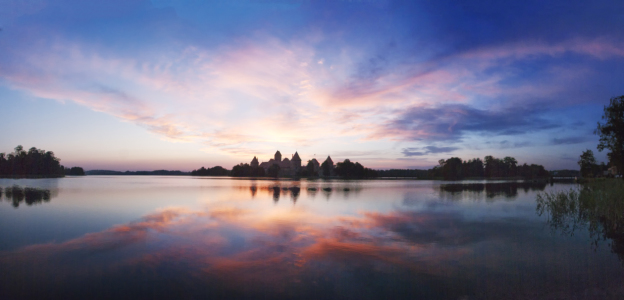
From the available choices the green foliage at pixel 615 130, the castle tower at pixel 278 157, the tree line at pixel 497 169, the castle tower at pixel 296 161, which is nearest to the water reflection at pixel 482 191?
the green foliage at pixel 615 130

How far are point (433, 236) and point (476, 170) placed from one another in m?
179

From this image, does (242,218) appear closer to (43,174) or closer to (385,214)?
(385,214)

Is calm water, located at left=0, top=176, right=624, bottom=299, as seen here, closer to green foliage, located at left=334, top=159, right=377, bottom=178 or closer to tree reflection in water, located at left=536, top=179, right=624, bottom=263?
tree reflection in water, located at left=536, top=179, right=624, bottom=263

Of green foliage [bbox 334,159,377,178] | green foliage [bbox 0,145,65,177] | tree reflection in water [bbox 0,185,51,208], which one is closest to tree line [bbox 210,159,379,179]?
green foliage [bbox 334,159,377,178]

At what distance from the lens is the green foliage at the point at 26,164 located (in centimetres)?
10831

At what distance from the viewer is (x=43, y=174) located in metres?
113

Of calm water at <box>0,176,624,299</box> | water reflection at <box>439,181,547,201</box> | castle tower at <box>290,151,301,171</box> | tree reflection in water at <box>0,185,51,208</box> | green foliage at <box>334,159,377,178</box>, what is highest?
castle tower at <box>290,151,301,171</box>

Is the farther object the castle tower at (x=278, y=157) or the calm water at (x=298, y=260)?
the castle tower at (x=278, y=157)

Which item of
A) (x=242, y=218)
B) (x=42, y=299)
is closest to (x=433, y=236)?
(x=242, y=218)

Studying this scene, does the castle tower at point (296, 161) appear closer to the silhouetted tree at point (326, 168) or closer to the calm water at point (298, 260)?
the silhouetted tree at point (326, 168)

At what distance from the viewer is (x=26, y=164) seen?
4259 inches

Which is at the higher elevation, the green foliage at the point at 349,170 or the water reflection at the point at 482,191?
the green foliage at the point at 349,170

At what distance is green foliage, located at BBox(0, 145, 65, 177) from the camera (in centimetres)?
10831

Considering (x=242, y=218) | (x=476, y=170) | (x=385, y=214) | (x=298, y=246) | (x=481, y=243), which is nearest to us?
(x=298, y=246)
